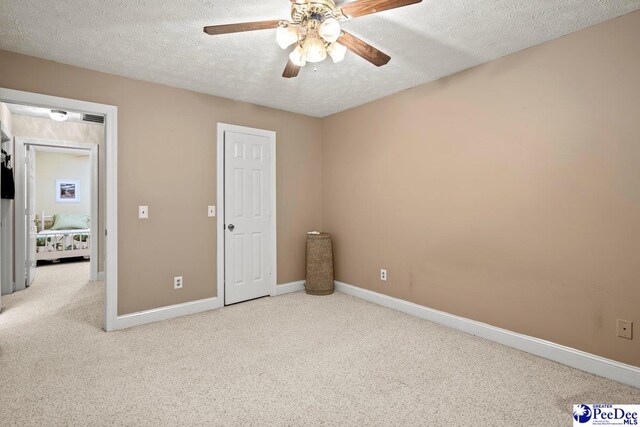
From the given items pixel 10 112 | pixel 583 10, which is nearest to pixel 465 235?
pixel 583 10

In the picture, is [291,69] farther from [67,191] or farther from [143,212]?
[67,191]

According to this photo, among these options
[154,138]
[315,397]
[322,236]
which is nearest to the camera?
[315,397]

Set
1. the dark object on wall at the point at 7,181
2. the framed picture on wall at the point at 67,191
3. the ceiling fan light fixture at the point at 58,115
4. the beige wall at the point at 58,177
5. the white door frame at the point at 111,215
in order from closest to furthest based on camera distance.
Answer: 1. the white door frame at the point at 111,215
2. the dark object on wall at the point at 7,181
3. the ceiling fan light fixture at the point at 58,115
4. the beige wall at the point at 58,177
5. the framed picture on wall at the point at 67,191

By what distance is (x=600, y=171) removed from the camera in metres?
2.23

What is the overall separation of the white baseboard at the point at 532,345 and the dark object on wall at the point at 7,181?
4770 millimetres

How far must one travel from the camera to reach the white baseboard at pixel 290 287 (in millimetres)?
4219

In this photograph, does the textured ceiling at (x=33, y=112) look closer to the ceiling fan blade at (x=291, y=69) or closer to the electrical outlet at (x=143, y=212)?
the electrical outlet at (x=143, y=212)

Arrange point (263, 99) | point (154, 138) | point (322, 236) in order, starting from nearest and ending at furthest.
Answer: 1. point (154, 138)
2. point (263, 99)
3. point (322, 236)

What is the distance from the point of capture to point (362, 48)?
207 cm

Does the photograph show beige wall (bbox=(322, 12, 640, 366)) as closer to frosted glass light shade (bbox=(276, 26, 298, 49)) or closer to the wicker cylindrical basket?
the wicker cylindrical basket

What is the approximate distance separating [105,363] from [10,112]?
160 inches

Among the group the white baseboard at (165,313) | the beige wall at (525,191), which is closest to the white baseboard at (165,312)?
the white baseboard at (165,313)

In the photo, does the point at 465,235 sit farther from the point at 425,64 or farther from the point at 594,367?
the point at 425,64

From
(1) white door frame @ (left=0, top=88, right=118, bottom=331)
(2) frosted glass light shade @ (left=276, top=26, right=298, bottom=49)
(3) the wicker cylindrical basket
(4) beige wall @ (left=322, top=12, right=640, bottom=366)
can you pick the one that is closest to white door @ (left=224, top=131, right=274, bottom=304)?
(3) the wicker cylindrical basket
